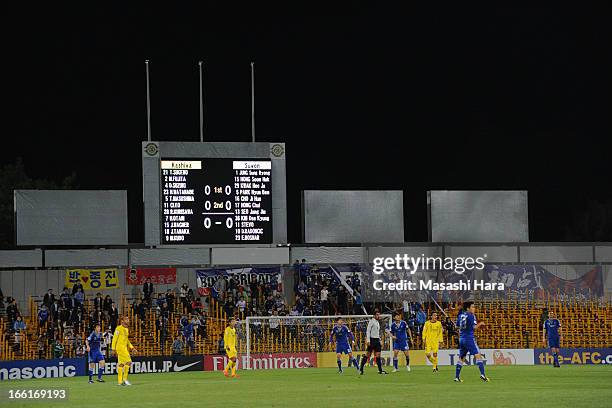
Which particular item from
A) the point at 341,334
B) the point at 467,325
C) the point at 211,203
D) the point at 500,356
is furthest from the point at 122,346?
the point at 500,356

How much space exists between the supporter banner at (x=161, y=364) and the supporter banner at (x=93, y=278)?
7592 mm

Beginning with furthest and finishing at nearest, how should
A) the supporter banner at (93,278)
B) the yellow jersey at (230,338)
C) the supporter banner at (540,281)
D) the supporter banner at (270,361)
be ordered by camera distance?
the supporter banner at (93,278)
the supporter banner at (540,281)
the supporter banner at (270,361)
the yellow jersey at (230,338)

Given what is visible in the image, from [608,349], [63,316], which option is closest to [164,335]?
[63,316]

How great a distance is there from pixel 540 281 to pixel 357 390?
24.1m

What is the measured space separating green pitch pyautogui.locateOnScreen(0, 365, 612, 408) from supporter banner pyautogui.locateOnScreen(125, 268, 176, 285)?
13899 mm

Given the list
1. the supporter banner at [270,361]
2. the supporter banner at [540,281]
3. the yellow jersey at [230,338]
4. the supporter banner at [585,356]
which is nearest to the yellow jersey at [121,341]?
the yellow jersey at [230,338]

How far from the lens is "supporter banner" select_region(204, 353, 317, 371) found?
135 ft

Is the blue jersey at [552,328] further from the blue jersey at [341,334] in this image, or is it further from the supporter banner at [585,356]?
Result: the blue jersey at [341,334]

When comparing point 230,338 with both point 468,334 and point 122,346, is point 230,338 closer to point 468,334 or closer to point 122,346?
point 122,346

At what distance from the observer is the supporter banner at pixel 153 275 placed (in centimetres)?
4856

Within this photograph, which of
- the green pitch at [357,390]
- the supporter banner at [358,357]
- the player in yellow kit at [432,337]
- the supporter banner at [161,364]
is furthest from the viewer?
the supporter banner at [358,357]

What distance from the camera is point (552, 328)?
37219 millimetres

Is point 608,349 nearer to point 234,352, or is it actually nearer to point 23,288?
point 234,352

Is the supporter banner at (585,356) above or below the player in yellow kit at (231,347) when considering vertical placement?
below
